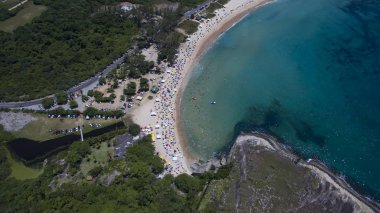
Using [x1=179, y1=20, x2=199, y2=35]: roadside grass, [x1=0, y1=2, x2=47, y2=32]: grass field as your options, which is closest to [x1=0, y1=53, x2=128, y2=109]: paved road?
[x1=179, y1=20, x2=199, y2=35]: roadside grass

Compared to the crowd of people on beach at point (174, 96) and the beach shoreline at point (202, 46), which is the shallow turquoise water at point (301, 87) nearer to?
the beach shoreline at point (202, 46)

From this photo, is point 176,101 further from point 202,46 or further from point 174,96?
point 202,46

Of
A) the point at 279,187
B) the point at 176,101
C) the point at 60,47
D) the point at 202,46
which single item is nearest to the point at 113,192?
the point at 279,187

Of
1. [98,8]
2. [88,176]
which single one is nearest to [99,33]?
[98,8]

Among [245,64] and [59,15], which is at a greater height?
[59,15]

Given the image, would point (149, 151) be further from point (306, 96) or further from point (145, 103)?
point (306, 96)

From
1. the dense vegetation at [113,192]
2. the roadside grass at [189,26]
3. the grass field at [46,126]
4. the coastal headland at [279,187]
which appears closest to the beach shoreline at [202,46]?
the roadside grass at [189,26]

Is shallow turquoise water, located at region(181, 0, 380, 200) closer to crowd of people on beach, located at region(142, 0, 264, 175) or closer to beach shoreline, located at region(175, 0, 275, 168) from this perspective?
beach shoreline, located at region(175, 0, 275, 168)
